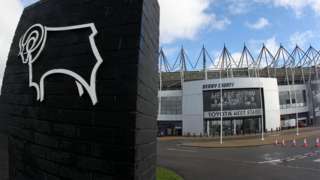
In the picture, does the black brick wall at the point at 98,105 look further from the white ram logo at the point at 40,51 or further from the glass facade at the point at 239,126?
the glass facade at the point at 239,126

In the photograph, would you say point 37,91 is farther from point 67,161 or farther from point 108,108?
point 108,108

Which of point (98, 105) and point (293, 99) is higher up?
point (293, 99)

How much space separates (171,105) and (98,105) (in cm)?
5054

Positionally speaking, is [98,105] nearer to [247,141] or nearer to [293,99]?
[247,141]

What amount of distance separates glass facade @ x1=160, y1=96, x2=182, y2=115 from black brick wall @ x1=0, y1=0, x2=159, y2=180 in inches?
1923

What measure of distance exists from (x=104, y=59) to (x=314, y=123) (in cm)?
5923

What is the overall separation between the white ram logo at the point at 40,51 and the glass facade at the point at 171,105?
159 ft

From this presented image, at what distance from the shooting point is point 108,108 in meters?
3.04

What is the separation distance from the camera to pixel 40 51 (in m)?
3.97

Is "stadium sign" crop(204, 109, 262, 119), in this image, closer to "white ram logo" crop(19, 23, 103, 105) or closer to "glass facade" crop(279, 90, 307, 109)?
"glass facade" crop(279, 90, 307, 109)

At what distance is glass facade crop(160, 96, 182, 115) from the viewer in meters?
52.8

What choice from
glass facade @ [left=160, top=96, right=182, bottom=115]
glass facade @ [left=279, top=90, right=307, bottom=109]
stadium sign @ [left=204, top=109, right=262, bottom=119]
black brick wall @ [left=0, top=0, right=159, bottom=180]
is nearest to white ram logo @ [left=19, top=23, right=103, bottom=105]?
black brick wall @ [left=0, top=0, right=159, bottom=180]

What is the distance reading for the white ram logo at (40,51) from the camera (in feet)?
10.5

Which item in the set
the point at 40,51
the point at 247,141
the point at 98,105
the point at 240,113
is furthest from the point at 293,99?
the point at 98,105
